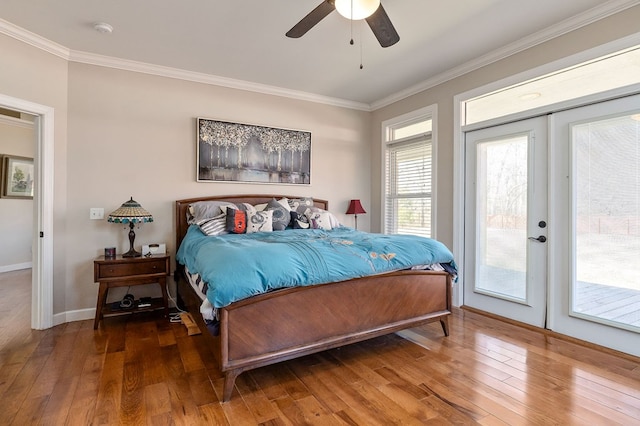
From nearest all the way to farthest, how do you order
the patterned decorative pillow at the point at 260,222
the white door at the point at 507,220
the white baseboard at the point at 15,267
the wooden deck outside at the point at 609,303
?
the wooden deck outside at the point at 609,303, the white door at the point at 507,220, the patterned decorative pillow at the point at 260,222, the white baseboard at the point at 15,267

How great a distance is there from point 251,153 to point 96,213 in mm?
1814

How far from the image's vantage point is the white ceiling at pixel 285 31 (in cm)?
253

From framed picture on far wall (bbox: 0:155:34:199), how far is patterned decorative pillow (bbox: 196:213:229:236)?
15.6 ft

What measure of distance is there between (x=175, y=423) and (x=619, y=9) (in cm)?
411

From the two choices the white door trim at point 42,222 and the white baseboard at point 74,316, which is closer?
the white door trim at point 42,222

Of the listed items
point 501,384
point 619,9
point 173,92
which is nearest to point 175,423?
point 501,384

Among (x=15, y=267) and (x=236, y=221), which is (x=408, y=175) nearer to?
(x=236, y=221)

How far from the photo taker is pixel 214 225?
329 cm

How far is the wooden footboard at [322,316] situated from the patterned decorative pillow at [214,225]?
2.20 ft

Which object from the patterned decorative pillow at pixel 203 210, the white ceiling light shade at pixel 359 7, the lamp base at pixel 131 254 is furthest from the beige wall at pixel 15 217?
the white ceiling light shade at pixel 359 7

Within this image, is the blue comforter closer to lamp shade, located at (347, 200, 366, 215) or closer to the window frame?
the window frame

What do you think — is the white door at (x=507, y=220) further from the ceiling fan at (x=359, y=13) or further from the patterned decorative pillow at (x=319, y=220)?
the ceiling fan at (x=359, y=13)

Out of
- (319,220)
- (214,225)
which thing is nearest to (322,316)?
(214,225)

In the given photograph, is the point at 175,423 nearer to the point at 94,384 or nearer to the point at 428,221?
the point at 94,384
